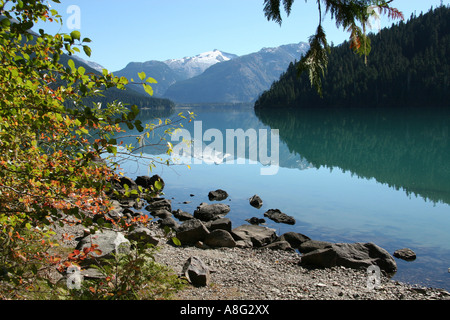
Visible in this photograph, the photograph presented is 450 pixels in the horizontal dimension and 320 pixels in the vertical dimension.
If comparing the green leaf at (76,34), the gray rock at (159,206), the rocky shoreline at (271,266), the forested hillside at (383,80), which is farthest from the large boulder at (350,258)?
the forested hillside at (383,80)

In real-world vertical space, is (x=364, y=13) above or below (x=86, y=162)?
above

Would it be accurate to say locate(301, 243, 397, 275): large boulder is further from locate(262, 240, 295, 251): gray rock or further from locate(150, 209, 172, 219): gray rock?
locate(150, 209, 172, 219): gray rock

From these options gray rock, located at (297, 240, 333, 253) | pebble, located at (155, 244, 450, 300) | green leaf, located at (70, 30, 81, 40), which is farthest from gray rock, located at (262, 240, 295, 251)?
green leaf, located at (70, 30, 81, 40)

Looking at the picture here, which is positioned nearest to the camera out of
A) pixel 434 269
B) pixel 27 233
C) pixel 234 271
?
pixel 27 233

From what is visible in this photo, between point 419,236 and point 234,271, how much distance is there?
7.66m

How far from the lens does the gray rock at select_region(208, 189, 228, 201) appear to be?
19.2 metres

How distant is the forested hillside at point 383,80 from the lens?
112 metres

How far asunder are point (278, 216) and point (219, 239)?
14.2ft

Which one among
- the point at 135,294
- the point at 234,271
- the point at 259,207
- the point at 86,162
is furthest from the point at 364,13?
the point at 259,207

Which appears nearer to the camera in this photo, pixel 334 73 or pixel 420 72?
pixel 420 72

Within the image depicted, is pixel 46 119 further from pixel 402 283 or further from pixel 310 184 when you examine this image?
pixel 310 184

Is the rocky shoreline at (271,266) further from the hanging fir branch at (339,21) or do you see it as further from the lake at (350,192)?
the hanging fir branch at (339,21)

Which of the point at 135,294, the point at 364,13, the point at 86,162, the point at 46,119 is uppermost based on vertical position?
the point at 364,13
